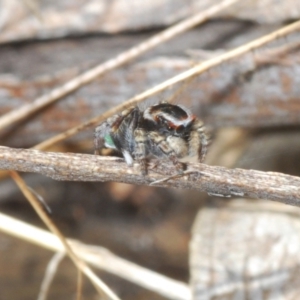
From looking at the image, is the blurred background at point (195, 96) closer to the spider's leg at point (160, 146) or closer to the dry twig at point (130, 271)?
the dry twig at point (130, 271)

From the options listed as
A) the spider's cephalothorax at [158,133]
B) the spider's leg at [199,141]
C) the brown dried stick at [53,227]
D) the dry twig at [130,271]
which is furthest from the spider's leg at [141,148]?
the dry twig at [130,271]

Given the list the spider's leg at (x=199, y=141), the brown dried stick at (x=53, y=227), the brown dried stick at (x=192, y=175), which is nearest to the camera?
the brown dried stick at (x=192, y=175)

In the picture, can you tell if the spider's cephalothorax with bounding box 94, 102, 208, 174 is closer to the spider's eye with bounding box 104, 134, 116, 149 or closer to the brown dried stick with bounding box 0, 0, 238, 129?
the spider's eye with bounding box 104, 134, 116, 149

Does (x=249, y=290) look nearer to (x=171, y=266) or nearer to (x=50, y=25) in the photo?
(x=171, y=266)

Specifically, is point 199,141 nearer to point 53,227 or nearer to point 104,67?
point 53,227

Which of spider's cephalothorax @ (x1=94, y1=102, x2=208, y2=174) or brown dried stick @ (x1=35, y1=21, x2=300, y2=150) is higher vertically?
brown dried stick @ (x1=35, y1=21, x2=300, y2=150)

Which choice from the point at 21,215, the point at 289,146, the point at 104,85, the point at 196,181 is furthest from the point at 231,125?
the point at 21,215

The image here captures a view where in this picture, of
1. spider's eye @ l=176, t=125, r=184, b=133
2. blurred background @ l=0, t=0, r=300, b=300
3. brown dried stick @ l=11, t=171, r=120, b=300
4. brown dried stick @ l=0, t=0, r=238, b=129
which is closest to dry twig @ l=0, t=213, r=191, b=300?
blurred background @ l=0, t=0, r=300, b=300
